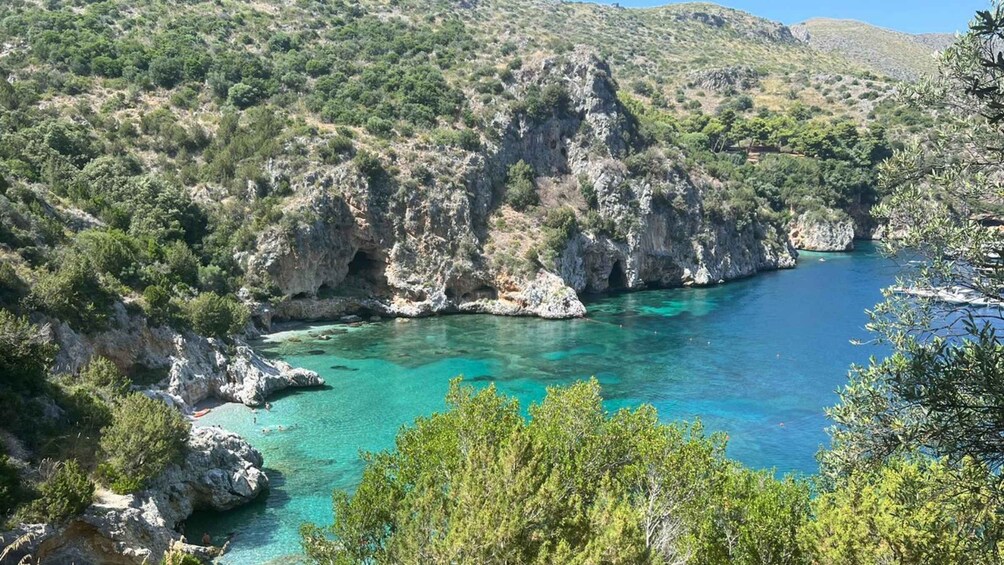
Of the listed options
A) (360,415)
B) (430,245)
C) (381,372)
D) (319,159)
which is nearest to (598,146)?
(430,245)

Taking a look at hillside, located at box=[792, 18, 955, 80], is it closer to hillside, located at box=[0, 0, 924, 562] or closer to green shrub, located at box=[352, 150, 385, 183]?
hillside, located at box=[0, 0, 924, 562]

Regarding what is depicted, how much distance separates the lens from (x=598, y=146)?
66.9 meters

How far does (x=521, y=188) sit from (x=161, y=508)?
46881mm

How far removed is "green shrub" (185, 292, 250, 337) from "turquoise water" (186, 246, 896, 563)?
181 inches

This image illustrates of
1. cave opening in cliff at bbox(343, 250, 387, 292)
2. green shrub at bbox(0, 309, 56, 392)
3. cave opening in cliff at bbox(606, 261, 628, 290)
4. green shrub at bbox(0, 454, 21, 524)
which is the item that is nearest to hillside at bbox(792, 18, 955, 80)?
cave opening in cliff at bbox(606, 261, 628, 290)

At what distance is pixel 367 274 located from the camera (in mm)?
53750

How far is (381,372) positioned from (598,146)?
1581 inches

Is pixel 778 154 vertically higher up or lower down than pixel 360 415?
higher up

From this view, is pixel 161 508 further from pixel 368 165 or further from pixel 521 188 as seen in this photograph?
pixel 521 188

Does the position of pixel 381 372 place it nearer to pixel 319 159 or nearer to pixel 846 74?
pixel 319 159

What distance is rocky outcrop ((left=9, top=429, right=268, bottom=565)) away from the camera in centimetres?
1429

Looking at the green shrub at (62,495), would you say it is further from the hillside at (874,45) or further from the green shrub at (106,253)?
the hillside at (874,45)

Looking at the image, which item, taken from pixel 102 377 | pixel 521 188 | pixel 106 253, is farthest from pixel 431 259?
pixel 102 377

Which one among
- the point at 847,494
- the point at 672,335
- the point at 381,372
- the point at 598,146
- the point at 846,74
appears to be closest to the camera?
the point at 847,494
